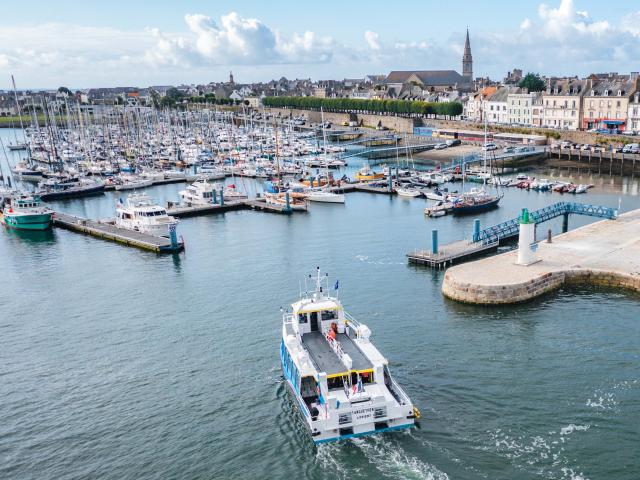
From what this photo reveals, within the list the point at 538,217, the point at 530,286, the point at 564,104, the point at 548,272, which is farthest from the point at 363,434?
the point at 564,104

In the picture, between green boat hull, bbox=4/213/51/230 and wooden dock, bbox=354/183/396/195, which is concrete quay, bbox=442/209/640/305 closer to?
wooden dock, bbox=354/183/396/195

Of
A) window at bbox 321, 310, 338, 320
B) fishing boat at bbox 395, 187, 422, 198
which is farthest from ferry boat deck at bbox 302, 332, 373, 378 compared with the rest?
fishing boat at bbox 395, 187, 422, 198

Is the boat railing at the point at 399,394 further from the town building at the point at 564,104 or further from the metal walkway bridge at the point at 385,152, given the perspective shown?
the town building at the point at 564,104

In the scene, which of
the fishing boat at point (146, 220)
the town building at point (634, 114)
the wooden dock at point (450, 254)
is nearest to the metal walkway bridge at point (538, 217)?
the wooden dock at point (450, 254)

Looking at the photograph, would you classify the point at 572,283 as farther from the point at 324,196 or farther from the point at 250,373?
the point at 324,196

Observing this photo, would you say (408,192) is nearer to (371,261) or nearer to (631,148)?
(371,261)

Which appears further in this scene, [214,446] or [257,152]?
[257,152]

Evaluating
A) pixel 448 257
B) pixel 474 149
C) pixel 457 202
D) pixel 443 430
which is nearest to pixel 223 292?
pixel 448 257
